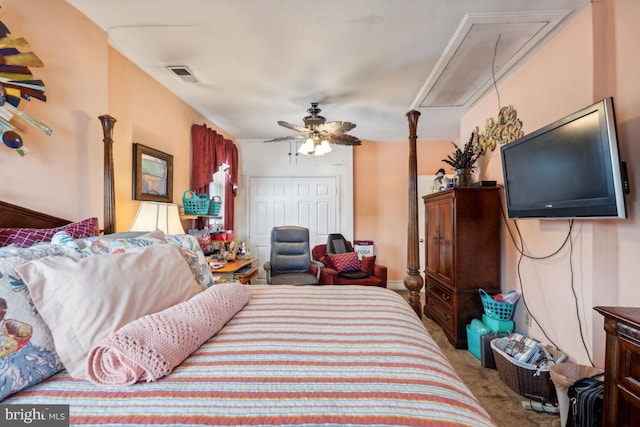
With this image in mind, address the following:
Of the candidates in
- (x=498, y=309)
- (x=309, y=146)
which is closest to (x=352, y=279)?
(x=498, y=309)

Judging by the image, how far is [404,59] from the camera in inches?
89.0

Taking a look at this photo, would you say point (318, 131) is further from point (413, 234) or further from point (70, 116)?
point (70, 116)

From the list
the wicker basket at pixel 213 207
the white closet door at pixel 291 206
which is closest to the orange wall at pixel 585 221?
the white closet door at pixel 291 206

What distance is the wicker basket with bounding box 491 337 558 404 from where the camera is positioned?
179cm

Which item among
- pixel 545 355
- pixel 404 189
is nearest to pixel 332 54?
pixel 545 355

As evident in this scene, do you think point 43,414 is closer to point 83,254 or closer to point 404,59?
point 83,254

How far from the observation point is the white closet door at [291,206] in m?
4.65

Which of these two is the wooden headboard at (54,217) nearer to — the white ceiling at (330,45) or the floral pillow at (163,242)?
the floral pillow at (163,242)

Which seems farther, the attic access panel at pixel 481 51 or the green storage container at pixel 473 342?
the green storage container at pixel 473 342

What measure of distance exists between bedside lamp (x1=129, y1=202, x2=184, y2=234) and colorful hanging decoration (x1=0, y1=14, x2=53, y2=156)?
0.71m

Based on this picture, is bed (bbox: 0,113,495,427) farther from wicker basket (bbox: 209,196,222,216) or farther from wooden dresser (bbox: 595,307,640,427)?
wicker basket (bbox: 209,196,222,216)

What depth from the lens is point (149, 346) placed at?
0.78 meters

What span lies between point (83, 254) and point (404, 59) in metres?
2.47

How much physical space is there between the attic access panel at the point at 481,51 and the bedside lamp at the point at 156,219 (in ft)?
8.21
